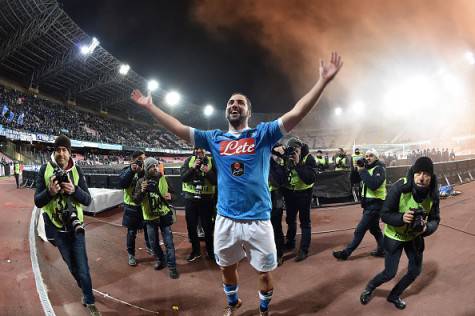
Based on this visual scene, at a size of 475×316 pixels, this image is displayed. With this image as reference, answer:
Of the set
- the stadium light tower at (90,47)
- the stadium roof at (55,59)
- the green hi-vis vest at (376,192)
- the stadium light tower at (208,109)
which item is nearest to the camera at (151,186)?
the green hi-vis vest at (376,192)

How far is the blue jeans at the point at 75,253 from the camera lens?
121 inches

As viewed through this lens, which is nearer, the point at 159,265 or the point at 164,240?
the point at 164,240

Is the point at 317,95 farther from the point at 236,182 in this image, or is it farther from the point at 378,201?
the point at 378,201

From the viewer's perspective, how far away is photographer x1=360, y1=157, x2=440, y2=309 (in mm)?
2855

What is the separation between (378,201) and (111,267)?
4576 mm

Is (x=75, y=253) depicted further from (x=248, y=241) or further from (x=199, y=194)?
(x=199, y=194)

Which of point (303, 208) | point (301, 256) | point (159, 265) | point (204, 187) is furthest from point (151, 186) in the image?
point (301, 256)

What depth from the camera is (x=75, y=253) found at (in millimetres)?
3107

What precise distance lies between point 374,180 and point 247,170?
2767 millimetres

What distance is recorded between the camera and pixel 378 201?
14.5 ft

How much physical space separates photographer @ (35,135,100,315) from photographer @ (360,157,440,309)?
338 centimetres

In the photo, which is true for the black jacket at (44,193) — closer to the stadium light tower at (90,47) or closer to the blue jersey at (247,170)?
the blue jersey at (247,170)

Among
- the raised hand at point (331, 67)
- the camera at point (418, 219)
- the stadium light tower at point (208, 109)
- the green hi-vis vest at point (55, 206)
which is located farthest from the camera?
the stadium light tower at point (208, 109)

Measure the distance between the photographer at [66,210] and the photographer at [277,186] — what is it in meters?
2.70
